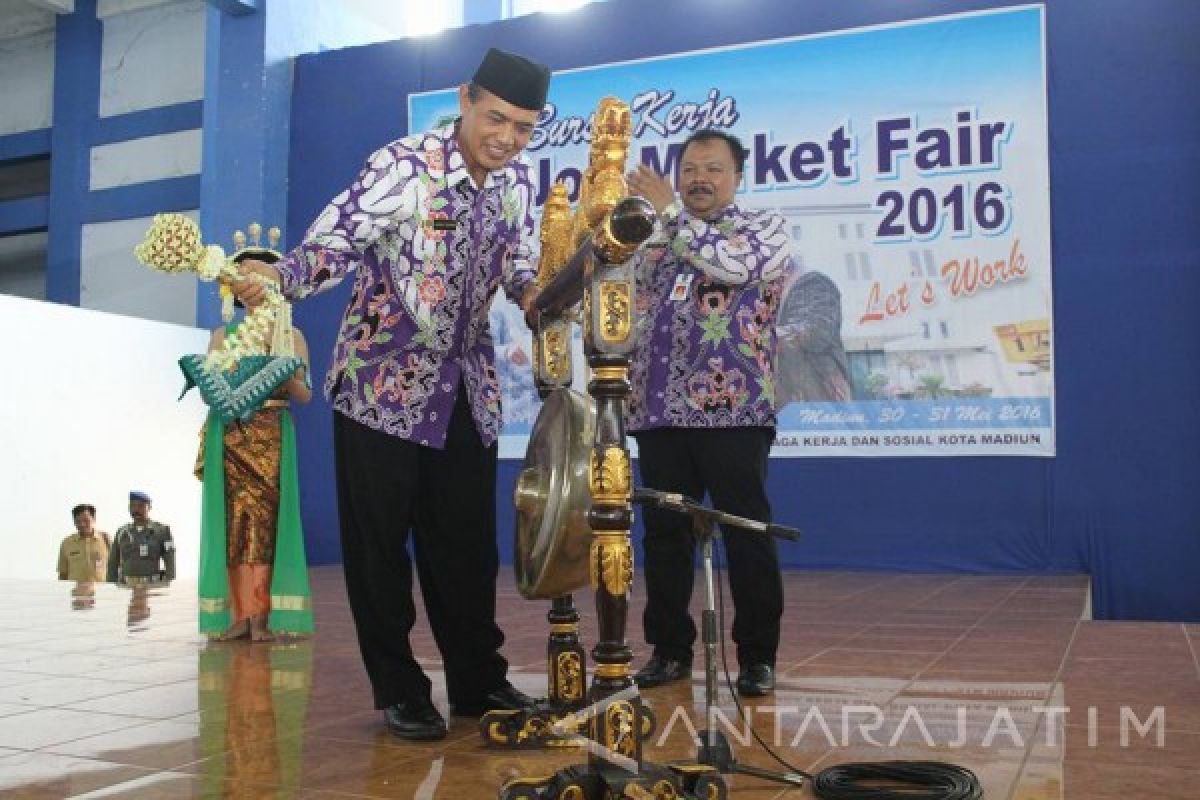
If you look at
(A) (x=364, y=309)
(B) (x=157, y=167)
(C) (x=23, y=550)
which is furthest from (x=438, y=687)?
(B) (x=157, y=167)

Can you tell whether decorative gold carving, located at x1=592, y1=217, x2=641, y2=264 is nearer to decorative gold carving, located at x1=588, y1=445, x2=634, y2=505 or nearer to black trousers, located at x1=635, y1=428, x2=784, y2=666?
decorative gold carving, located at x1=588, y1=445, x2=634, y2=505

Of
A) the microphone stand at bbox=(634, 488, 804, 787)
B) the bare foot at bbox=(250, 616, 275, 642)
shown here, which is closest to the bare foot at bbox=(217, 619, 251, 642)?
the bare foot at bbox=(250, 616, 275, 642)

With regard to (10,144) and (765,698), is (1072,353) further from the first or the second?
(10,144)

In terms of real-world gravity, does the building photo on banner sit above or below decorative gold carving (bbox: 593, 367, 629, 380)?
above

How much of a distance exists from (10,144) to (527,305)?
9839mm

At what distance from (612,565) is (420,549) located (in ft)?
2.73

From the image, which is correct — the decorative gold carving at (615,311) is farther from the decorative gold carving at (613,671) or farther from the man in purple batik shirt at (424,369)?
the man in purple batik shirt at (424,369)

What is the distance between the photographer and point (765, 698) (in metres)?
2.45

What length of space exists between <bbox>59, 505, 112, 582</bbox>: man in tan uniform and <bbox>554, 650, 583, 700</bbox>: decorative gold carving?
536cm

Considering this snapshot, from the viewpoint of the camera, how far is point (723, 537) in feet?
8.46

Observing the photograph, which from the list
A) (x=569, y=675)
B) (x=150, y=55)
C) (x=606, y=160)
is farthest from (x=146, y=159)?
(x=606, y=160)

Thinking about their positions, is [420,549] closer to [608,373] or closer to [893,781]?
[608,373]

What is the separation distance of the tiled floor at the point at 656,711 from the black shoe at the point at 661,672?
0.05 meters

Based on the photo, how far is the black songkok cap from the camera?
6.57 feet
